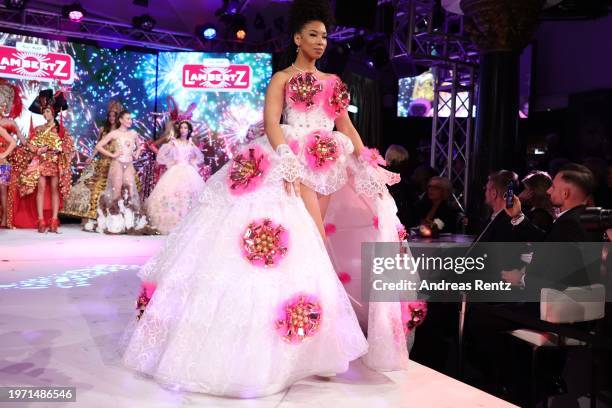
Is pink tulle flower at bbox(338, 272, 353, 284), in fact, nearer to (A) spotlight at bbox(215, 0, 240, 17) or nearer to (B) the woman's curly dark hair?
(B) the woman's curly dark hair

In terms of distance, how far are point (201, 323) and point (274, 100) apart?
42.4 inches

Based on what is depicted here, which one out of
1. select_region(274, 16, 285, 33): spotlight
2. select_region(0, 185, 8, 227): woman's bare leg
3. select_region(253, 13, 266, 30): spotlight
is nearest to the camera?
select_region(0, 185, 8, 227): woman's bare leg

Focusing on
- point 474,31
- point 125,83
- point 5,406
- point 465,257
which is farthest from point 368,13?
point 5,406

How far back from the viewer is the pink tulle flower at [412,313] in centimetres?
294

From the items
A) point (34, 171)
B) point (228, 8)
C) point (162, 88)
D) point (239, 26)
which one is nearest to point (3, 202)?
point (34, 171)

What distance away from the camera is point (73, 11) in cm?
1034

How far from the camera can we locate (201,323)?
252cm

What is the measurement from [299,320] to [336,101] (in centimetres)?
109

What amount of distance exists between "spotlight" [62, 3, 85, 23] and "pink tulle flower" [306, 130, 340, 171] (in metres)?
8.82

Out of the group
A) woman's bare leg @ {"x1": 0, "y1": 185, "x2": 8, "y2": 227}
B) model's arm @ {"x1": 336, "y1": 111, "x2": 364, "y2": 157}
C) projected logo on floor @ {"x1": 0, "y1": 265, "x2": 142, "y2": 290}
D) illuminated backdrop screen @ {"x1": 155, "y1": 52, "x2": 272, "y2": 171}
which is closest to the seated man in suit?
model's arm @ {"x1": 336, "y1": 111, "x2": 364, "y2": 157}

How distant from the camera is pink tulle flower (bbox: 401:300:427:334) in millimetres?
2941

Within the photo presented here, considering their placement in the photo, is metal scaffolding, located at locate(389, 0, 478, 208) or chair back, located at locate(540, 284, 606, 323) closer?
chair back, located at locate(540, 284, 606, 323)

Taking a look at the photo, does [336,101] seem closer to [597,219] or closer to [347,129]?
[347,129]

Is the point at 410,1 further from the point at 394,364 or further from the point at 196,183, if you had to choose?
the point at 394,364
